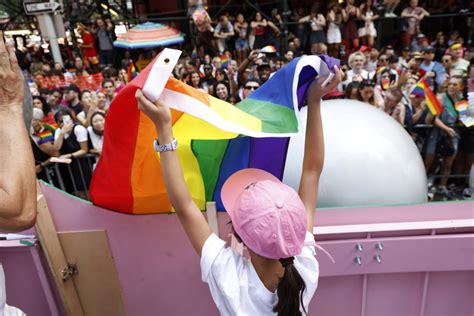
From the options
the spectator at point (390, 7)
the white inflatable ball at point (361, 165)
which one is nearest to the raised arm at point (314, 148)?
the white inflatable ball at point (361, 165)

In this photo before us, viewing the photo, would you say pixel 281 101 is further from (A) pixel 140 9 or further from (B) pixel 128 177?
(A) pixel 140 9

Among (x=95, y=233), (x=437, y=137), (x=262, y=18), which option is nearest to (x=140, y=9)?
(x=262, y=18)

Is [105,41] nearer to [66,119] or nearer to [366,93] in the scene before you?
[66,119]

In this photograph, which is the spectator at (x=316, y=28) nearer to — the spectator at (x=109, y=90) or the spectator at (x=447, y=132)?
the spectator at (x=109, y=90)

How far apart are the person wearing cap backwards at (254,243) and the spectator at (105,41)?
10830 millimetres

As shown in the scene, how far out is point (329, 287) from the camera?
7.35ft

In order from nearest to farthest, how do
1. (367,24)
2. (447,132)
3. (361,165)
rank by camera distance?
(361,165), (447,132), (367,24)

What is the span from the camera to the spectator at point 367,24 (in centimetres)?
1046

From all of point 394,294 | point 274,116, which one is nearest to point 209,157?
point 274,116

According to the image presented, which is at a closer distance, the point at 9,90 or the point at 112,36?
the point at 9,90

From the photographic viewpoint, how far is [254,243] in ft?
4.00

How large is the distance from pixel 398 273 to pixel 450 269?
26 cm

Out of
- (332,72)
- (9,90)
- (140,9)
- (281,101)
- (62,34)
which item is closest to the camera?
(9,90)

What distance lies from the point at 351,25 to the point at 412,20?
5.27 feet
